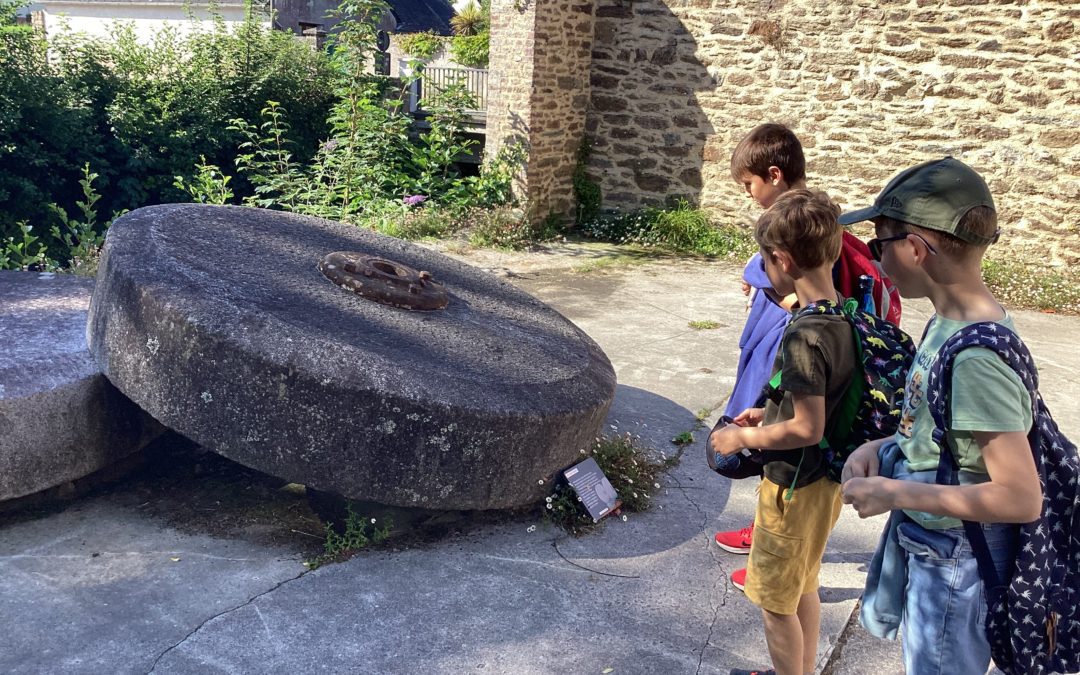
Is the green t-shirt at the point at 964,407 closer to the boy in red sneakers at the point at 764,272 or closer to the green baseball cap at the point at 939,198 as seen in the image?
the green baseball cap at the point at 939,198

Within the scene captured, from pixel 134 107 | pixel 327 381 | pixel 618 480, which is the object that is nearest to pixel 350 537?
pixel 327 381

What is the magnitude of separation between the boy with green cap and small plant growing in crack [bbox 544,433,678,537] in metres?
1.66

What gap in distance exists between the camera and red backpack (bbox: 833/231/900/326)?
106 inches

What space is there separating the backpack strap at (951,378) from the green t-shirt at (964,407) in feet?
0.05

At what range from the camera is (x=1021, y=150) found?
771 cm

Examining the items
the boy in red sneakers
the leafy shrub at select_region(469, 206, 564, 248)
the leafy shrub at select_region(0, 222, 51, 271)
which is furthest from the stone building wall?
the boy in red sneakers

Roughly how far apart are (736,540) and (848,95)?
20.3ft

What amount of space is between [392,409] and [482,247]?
5.56 metres

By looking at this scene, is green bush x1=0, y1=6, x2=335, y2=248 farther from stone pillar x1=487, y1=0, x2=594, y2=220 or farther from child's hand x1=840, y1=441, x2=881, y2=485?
child's hand x1=840, y1=441, x2=881, y2=485

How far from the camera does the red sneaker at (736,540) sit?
324cm

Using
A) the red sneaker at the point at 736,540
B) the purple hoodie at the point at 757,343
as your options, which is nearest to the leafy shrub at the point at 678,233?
the red sneaker at the point at 736,540

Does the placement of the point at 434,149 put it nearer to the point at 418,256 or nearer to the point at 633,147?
the point at 633,147

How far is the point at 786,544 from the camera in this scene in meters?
2.25

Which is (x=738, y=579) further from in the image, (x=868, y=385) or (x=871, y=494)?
(x=871, y=494)
